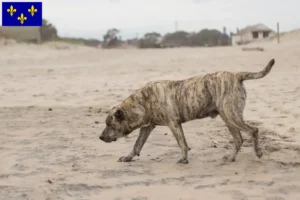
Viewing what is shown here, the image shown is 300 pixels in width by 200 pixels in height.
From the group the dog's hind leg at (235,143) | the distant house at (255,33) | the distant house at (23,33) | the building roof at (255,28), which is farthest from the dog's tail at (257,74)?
the building roof at (255,28)

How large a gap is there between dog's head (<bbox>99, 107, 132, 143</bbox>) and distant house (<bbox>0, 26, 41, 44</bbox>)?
109 feet

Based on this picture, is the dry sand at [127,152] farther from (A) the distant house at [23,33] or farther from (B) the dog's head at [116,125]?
(A) the distant house at [23,33]

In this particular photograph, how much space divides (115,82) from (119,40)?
44566mm

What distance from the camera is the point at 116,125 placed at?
7.55 meters

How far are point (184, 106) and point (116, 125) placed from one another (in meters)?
0.96

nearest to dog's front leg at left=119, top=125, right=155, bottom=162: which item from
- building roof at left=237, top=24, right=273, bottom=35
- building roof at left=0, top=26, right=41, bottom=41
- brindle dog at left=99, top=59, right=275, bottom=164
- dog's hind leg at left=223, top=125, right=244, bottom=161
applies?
brindle dog at left=99, top=59, right=275, bottom=164

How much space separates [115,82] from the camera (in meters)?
17.2

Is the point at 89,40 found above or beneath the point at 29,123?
above

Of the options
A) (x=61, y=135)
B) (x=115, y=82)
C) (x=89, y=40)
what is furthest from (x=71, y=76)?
(x=89, y=40)

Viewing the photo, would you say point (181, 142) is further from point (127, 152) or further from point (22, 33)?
point (22, 33)

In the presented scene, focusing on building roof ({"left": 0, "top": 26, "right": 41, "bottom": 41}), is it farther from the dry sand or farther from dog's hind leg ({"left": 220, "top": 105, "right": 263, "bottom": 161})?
dog's hind leg ({"left": 220, "top": 105, "right": 263, "bottom": 161})

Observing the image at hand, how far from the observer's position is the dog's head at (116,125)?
750 cm

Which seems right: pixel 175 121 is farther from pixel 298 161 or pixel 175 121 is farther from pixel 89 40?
pixel 89 40

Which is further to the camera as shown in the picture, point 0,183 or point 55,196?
point 0,183
